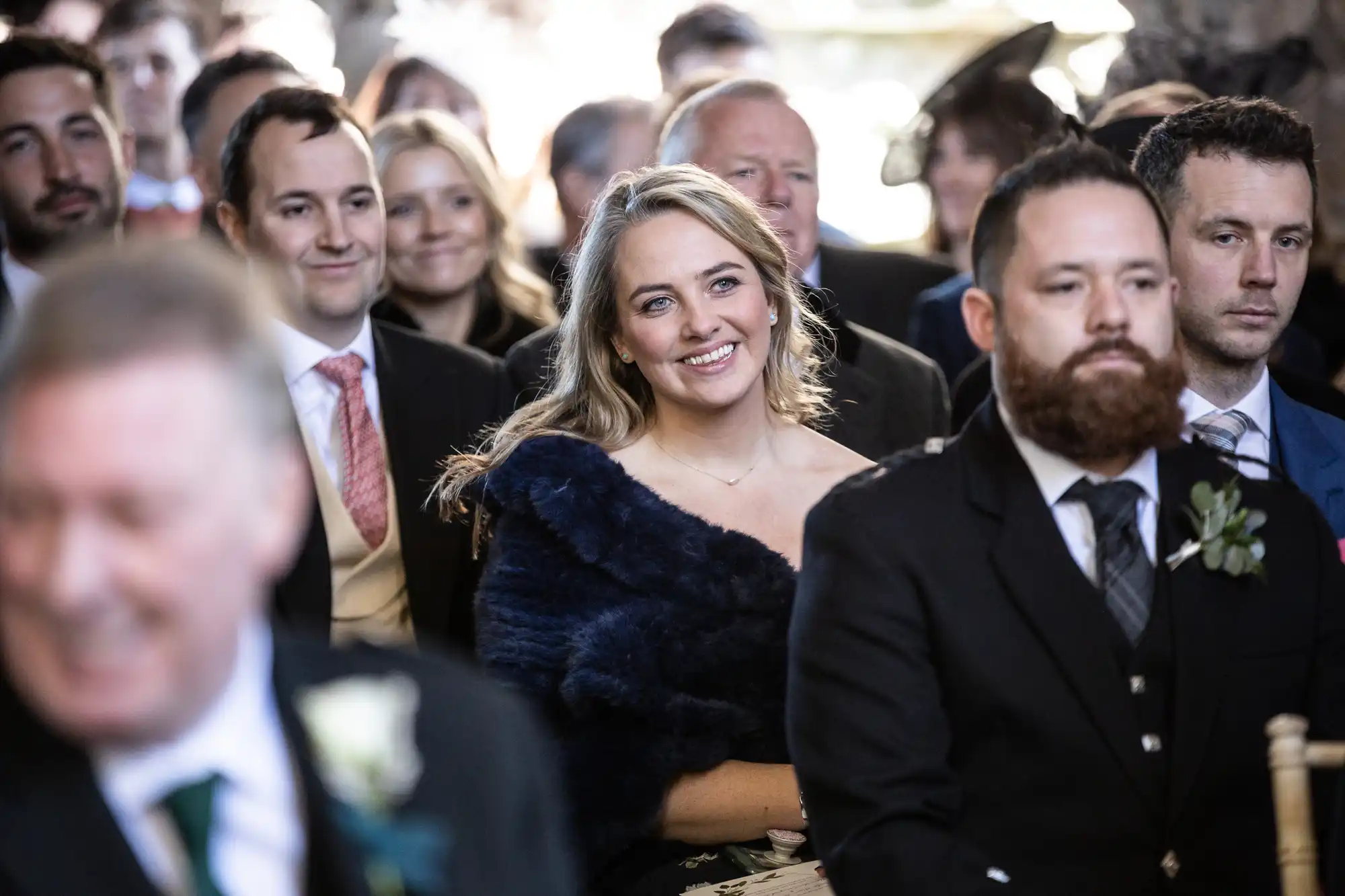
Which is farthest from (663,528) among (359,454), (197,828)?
(197,828)

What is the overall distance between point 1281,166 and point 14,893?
2.57m

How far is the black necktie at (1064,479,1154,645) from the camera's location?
2.30 metres

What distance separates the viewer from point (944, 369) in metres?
4.79

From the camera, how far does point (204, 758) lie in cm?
139

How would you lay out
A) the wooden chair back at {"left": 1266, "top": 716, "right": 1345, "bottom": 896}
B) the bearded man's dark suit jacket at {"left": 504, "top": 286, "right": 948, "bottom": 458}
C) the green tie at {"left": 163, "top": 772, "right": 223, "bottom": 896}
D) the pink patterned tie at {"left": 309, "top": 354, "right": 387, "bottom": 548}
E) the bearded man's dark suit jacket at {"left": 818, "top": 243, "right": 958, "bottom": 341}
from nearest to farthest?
the green tie at {"left": 163, "top": 772, "right": 223, "bottom": 896} → the wooden chair back at {"left": 1266, "top": 716, "right": 1345, "bottom": 896} → the pink patterned tie at {"left": 309, "top": 354, "right": 387, "bottom": 548} → the bearded man's dark suit jacket at {"left": 504, "top": 286, "right": 948, "bottom": 458} → the bearded man's dark suit jacket at {"left": 818, "top": 243, "right": 958, "bottom": 341}

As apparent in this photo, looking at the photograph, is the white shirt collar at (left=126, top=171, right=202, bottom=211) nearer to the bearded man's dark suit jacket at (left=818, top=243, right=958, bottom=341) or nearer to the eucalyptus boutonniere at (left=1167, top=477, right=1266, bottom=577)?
the bearded man's dark suit jacket at (left=818, top=243, right=958, bottom=341)

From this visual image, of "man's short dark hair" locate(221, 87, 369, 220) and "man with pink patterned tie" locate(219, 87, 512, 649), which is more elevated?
"man's short dark hair" locate(221, 87, 369, 220)

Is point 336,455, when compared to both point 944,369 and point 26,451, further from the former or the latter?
point 26,451

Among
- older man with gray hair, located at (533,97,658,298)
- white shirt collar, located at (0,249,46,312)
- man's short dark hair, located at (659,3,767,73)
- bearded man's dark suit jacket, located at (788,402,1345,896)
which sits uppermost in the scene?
man's short dark hair, located at (659,3,767,73)

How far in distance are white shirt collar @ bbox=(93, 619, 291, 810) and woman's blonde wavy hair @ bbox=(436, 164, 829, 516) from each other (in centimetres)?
177

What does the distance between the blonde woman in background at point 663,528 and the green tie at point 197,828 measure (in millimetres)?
1514

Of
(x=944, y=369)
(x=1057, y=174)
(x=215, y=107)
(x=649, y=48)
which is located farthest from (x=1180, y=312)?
(x=649, y=48)

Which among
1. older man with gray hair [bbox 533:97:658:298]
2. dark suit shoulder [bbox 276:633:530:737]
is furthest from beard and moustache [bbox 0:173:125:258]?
dark suit shoulder [bbox 276:633:530:737]

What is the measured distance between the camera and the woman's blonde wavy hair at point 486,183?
4.80m
